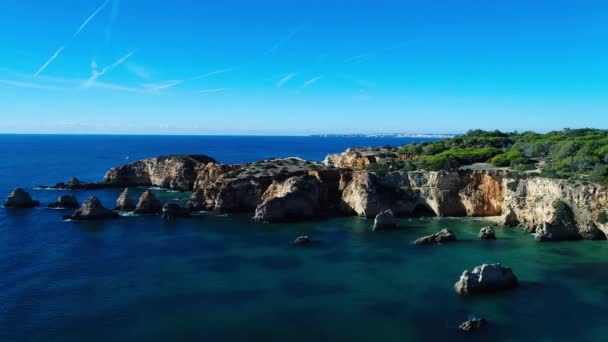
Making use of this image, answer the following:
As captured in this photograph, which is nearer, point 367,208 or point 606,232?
point 606,232

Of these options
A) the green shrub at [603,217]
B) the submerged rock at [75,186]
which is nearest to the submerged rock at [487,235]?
the green shrub at [603,217]

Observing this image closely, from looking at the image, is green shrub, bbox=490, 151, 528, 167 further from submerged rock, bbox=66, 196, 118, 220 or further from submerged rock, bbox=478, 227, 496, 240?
submerged rock, bbox=66, 196, 118, 220

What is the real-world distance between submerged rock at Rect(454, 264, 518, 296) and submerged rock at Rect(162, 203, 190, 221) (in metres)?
36.9

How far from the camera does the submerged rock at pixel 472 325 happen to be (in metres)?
25.5

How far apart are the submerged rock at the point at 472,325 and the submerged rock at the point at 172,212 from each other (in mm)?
40028

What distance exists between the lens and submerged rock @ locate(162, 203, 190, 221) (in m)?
57.5

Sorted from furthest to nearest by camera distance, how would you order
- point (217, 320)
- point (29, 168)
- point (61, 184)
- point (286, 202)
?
point (29, 168) → point (61, 184) → point (286, 202) → point (217, 320)

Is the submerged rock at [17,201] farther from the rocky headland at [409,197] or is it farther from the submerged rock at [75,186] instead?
the submerged rock at [75,186]

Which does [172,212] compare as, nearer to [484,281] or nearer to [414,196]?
[414,196]

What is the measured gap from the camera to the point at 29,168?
121312 mm

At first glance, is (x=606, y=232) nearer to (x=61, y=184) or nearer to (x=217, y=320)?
(x=217, y=320)

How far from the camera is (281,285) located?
3325 cm

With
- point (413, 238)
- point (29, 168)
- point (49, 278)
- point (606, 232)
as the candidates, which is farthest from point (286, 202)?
point (29, 168)

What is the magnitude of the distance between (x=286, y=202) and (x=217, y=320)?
30393 mm
